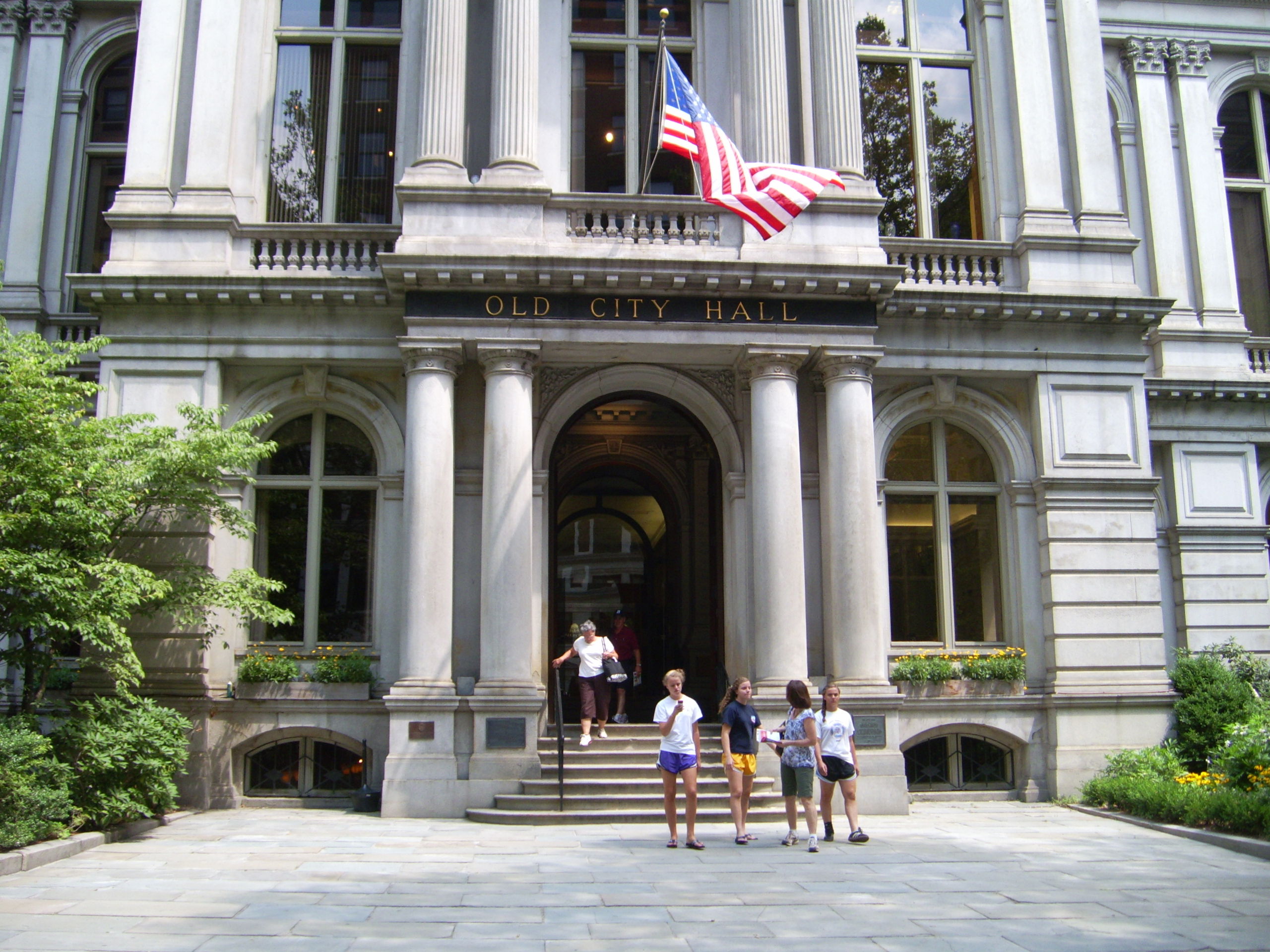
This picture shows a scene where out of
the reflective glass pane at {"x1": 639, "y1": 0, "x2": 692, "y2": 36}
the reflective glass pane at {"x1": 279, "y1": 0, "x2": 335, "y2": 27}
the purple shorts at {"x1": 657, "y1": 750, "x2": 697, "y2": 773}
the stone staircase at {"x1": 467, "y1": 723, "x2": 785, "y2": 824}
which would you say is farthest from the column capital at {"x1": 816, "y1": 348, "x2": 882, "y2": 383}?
the reflective glass pane at {"x1": 279, "y1": 0, "x2": 335, "y2": 27}

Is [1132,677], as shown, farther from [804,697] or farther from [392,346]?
[392,346]

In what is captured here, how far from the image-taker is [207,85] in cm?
1772

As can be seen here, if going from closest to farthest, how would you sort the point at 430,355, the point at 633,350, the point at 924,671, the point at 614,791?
the point at 614,791 → the point at 430,355 → the point at 633,350 → the point at 924,671

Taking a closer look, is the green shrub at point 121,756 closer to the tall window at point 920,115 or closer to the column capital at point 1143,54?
the tall window at point 920,115

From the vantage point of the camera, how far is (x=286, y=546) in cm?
1741

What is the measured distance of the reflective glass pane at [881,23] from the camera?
67.0 feet

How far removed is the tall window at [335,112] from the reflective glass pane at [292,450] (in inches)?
140

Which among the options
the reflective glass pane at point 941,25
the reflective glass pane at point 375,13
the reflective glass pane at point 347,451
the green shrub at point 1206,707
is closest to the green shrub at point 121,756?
the reflective glass pane at point 347,451

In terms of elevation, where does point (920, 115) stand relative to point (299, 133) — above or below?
above

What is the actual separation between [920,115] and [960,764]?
447 inches

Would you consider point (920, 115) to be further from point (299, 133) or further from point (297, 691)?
point (297, 691)

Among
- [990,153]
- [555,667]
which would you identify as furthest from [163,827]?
[990,153]

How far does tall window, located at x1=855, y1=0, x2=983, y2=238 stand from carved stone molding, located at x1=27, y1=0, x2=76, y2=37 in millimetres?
14993

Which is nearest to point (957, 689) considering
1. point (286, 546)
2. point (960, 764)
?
point (960, 764)
